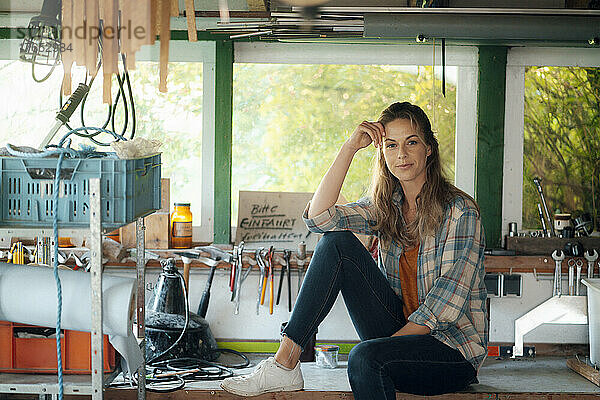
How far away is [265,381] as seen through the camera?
9.04ft

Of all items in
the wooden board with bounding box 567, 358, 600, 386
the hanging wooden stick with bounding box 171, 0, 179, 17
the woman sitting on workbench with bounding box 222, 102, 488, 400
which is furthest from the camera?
the wooden board with bounding box 567, 358, 600, 386

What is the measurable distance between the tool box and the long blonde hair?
1156 millimetres

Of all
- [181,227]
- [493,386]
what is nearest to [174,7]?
[181,227]

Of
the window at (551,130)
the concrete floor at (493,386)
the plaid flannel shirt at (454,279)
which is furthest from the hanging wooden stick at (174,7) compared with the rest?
the window at (551,130)

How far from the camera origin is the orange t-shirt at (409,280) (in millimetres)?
2855

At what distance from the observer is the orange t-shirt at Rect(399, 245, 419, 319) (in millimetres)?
2855

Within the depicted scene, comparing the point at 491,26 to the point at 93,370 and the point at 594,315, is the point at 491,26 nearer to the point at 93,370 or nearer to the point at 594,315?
the point at 594,315

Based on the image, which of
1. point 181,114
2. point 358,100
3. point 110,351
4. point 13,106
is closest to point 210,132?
point 181,114

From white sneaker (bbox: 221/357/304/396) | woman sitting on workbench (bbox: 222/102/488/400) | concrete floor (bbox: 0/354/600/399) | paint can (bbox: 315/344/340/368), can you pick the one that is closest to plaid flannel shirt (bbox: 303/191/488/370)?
woman sitting on workbench (bbox: 222/102/488/400)

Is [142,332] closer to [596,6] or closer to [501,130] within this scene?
[501,130]

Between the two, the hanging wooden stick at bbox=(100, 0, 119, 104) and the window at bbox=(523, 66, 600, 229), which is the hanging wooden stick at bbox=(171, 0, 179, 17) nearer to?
the hanging wooden stick at bbox=(100, 0, 119, 104)

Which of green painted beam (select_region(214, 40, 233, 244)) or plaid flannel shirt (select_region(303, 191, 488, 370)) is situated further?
green painted beam (select_region(214, 40, 233, 244))

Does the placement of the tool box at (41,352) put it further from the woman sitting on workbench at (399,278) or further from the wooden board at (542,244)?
the wooden board at (542,244)

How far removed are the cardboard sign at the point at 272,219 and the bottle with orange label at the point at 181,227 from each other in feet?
0.82
